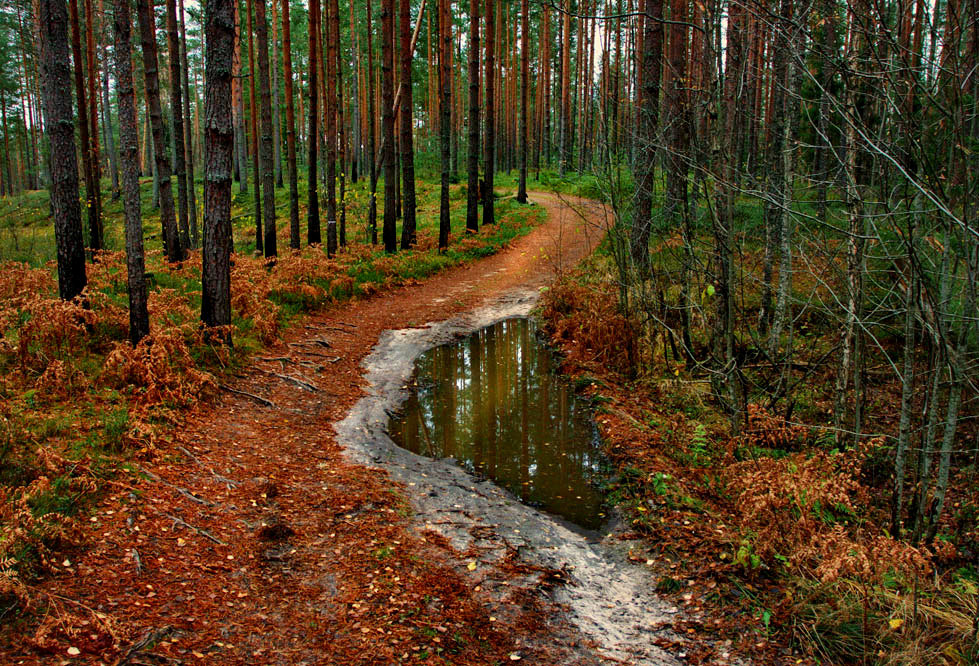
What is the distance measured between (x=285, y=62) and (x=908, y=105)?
53.8 ft

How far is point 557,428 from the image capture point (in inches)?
309

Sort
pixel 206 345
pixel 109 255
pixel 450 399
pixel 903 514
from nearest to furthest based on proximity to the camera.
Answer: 1. pixel 903 514
2. pixel 206 345
3. pixel 450 399
4. pixel 109 255

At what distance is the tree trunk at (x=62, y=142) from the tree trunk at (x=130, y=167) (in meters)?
0.61

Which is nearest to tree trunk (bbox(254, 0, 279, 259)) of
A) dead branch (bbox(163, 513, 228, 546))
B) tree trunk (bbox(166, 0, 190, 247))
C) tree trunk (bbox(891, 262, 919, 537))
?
tree trunk (bbox(166, 0, 190, 247))

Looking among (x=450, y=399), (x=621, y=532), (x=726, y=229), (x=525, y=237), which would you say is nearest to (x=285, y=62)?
(x=525, y=237)

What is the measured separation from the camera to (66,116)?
7164 mm

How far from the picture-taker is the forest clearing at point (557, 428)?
378 cm

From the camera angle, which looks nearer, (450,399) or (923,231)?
(923,231)

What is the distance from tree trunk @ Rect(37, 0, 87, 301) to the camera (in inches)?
271

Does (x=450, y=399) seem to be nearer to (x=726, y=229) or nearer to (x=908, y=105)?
(x=726, y=229)

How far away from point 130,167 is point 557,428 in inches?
234

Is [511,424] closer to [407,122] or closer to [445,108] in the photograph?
[407,122]

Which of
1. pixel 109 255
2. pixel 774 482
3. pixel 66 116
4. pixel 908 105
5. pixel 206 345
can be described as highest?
pixel 66 116

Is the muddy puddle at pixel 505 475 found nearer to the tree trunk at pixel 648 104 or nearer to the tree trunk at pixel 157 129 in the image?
the tree trunk at pixel 648 104
